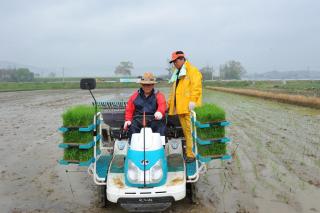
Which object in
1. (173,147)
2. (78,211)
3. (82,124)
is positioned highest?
(82,124)

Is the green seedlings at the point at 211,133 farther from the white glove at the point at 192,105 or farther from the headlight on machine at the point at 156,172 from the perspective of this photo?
the headlight on machine at the point at 156,172

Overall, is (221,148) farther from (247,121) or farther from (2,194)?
(247,121)

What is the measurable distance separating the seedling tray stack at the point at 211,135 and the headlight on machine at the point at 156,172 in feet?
2.57

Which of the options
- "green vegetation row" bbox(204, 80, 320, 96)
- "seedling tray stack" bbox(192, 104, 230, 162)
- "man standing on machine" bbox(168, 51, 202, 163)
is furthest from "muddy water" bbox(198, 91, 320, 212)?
"green vegetation row" bbox(204, 80, 320, 96)

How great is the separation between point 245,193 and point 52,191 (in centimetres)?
302

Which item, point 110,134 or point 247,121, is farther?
point 247,121

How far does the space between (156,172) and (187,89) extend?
1788 mm

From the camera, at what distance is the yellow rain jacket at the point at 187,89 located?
5.59 meters

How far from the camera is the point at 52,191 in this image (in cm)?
563

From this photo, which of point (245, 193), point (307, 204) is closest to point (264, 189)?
point (245, 193)

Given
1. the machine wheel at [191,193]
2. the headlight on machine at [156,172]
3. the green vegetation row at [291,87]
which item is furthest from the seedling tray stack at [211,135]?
the green vegetation row at [291,87]

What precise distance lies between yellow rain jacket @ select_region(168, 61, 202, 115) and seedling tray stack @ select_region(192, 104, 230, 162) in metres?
0.59

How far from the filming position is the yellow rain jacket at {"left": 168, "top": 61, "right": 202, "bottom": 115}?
18.3 feet

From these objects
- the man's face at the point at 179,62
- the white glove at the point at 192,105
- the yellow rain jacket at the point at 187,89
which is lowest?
the white glove at the point at 192,105
